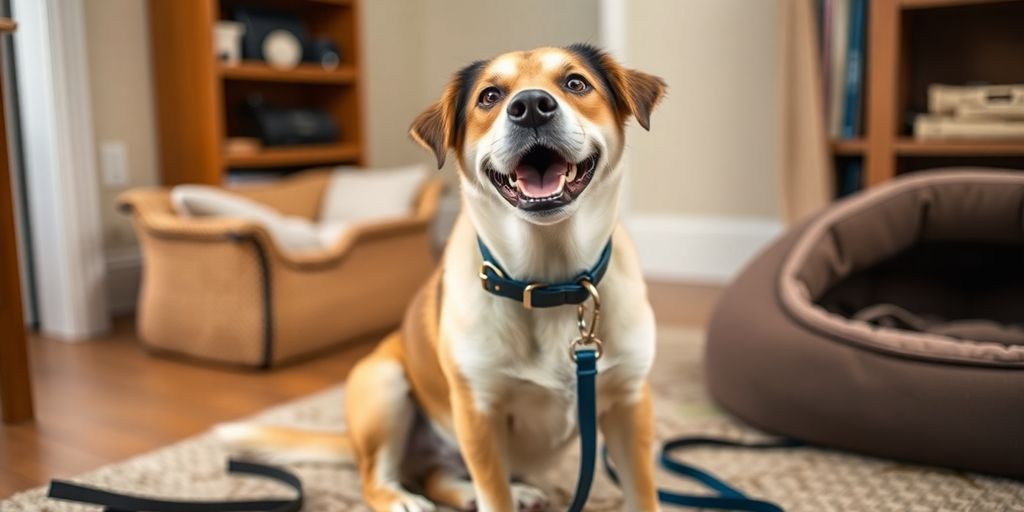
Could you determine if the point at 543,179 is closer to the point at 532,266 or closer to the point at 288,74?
the point at 532,266

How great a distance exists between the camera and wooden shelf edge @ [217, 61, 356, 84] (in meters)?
3.11

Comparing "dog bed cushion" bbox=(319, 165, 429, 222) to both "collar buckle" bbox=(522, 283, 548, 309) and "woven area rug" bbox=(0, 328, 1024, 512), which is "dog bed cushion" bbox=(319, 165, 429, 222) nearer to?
"woven area rug" bbox=(0, 328, 1024, 512)

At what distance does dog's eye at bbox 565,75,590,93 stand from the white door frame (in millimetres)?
2198

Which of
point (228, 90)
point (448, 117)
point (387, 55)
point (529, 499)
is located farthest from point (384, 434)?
point (387, 55)

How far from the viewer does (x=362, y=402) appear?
57.9 inches

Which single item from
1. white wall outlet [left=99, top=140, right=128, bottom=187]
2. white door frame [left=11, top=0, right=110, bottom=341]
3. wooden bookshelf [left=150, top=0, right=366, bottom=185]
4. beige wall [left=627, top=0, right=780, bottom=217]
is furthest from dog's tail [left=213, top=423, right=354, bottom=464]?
beige wall [left=627, top=0, right=780, bottom=217]

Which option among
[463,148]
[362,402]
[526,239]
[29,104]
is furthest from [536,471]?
[29,104]

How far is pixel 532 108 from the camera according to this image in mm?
993

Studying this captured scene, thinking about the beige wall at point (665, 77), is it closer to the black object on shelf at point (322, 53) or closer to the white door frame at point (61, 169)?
the white door frame at point (61, 169)

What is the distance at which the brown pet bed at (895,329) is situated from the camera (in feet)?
5.05

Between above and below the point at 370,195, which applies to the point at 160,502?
below

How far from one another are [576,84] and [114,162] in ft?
8.05

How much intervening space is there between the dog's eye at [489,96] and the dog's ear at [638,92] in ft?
0.51

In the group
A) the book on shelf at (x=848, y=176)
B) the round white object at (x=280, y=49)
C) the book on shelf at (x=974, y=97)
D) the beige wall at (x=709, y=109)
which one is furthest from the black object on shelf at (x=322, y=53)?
the book on shelf at (x=974, y=97)
